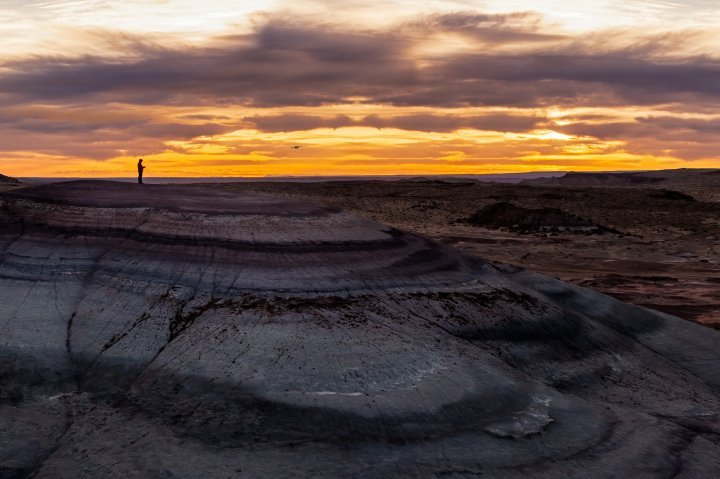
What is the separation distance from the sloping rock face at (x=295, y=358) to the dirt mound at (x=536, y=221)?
23.7 meters

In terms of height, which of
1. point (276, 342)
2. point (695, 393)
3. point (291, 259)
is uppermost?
point (291, 259)

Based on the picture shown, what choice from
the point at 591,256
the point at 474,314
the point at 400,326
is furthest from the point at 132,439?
the point at 591,256

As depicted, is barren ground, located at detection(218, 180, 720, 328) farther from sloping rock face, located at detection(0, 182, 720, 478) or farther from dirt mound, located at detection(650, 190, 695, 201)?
sloping rock face, located at detection(0, 182, 720, 478)

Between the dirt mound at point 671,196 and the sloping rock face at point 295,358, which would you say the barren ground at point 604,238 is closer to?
the dirt mound at point 671,196

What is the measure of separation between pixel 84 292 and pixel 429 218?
34.1 m

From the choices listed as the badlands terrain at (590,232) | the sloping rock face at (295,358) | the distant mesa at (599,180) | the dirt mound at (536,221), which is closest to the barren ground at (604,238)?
the badlands terrain at (590,232)

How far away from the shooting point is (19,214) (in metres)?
10.6

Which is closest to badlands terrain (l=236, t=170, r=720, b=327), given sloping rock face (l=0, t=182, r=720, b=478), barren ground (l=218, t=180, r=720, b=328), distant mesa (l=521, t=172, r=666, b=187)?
barren ground (l=218, t=180, r=720, b=328)

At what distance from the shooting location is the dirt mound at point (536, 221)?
35.2 meters

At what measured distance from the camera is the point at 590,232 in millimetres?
34812

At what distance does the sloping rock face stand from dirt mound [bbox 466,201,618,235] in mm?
23668

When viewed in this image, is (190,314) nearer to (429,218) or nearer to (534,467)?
(534,467)

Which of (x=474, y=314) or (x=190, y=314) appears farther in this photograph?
(x=474, y=314)

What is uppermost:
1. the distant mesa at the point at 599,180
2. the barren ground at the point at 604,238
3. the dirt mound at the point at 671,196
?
the distant mesa at the point at 599,180
